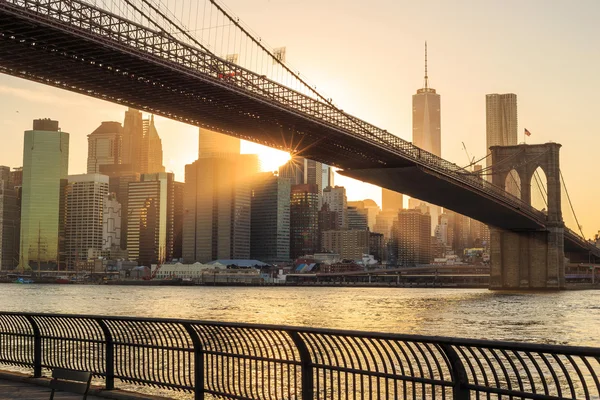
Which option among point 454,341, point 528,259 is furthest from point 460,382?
point 528,259

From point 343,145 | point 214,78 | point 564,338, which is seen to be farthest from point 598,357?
point 343,145

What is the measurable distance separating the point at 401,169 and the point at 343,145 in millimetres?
7695

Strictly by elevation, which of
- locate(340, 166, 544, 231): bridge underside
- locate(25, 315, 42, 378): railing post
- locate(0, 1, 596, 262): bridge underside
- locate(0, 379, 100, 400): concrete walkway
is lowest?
locate(0, 379, 100, 400): concrete walkway

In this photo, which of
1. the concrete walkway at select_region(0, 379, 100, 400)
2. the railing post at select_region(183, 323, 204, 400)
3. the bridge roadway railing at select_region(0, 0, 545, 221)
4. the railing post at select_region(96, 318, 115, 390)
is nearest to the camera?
the railing post at select_region(183, 323, 204, 400)

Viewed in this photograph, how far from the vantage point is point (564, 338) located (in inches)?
1214

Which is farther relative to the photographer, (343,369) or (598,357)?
(343,369)

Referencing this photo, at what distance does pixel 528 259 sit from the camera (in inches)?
3804

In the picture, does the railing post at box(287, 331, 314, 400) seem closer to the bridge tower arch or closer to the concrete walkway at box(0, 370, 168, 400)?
the concrete walkway at box(0, 370, 168, 400)

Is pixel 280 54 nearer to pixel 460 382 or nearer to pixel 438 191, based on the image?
pixel 438 191

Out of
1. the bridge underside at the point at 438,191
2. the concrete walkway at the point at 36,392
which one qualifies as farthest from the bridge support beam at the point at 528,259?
the concrete walkway at the point at 36,392

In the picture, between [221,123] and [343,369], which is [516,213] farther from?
[343,369]

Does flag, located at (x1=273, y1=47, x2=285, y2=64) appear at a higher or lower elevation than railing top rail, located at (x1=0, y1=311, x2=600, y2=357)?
higher

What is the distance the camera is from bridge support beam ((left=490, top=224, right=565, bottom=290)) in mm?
94375

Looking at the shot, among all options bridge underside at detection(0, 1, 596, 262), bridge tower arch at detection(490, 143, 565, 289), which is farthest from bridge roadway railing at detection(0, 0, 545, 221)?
bridge tower arch at detection(490, 143, 565, 289)
